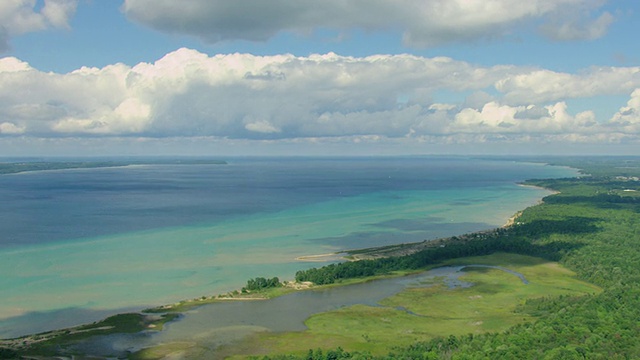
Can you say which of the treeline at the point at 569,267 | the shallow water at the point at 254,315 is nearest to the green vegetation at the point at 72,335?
the shallow water at the point at 254,315

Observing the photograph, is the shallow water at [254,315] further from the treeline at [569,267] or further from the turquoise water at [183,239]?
the turquoise water at [183,239]

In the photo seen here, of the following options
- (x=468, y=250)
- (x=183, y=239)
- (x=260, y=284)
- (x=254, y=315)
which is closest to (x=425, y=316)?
(x=254, y=315)

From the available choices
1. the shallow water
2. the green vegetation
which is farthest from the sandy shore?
the green vegetation

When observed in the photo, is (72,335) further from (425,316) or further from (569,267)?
(569,267)

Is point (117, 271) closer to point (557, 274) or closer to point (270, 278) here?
point (270, 278)

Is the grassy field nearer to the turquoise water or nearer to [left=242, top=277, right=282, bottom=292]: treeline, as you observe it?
[left=242, top=277, right=282, bottom=292]: treeline

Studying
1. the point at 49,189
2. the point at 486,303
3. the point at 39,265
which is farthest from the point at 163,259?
the point at 49,189
